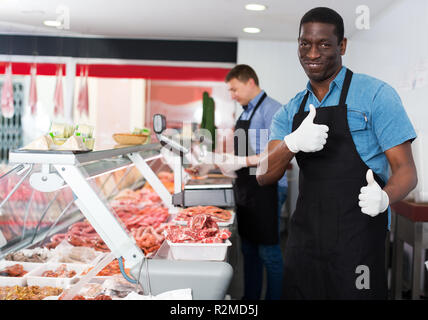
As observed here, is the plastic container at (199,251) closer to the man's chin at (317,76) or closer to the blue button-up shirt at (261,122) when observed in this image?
the man's chin at (317,76)

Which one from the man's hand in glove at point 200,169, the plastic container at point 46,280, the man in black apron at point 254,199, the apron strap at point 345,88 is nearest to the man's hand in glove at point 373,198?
the apron strap at point 345,88

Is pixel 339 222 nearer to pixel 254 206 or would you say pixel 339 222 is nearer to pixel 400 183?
pixel 400 183

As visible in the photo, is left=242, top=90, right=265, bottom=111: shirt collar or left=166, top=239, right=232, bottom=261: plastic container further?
left=242, top=90, right=265, bottom=111: shirt collar

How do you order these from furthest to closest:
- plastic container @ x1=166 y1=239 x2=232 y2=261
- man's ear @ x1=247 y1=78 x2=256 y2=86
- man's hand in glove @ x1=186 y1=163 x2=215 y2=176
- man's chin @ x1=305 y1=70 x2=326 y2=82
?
man's hand in glove @ x1=186 y1=163 x2=215 y2=176
man's ear @ x1=247 y1=78 x2=256 y2=86
plastic container @ x1=166 y1=239 x2=232 y2=261
man's chin @ x1=305 y1=70 x2=326 y2=82

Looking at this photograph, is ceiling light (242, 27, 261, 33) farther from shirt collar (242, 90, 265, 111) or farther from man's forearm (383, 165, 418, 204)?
man's forearm (383, 165, 418, 204)

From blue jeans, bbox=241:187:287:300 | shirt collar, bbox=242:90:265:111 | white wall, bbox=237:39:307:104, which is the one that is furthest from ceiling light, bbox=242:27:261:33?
blue jeans, bbox=241:187:287:300

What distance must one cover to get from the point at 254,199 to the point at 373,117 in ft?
5.80

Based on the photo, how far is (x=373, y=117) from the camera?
1513 millimetres

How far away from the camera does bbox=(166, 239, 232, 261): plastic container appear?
1.65m

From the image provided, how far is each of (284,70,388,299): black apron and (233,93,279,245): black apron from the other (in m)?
1.48

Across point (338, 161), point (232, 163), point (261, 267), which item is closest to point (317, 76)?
point (338, 161)

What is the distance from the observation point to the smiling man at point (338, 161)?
1.47 m

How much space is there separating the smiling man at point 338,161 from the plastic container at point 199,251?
31cm
